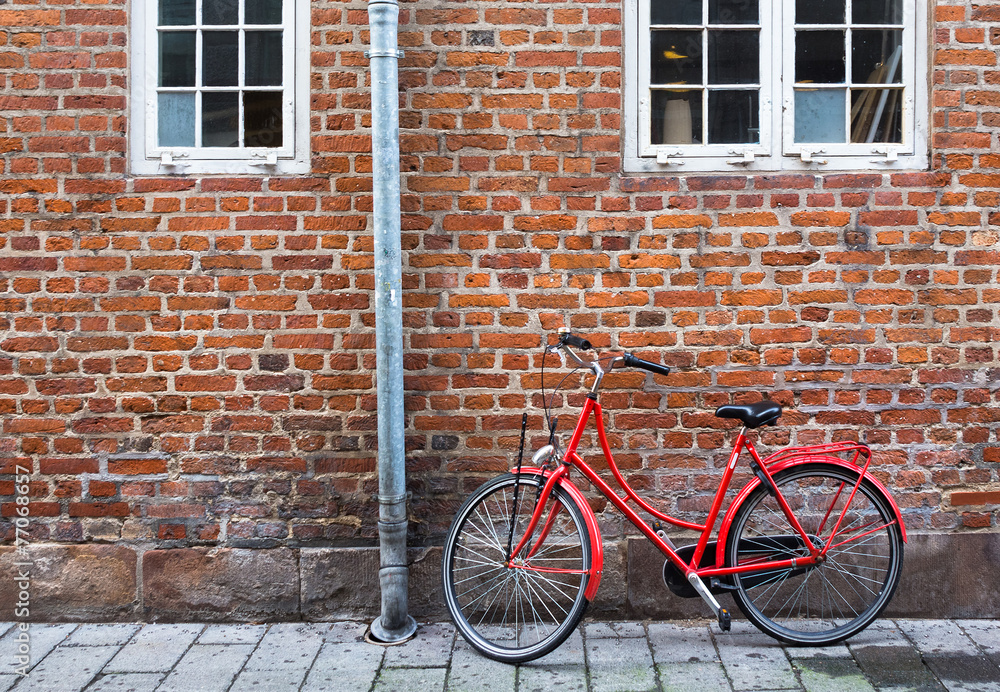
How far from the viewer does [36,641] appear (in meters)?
3.88

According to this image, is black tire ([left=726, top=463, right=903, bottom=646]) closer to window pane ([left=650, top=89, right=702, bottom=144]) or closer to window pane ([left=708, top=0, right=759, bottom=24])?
window pane ([left=650, top=89, right=702, bottom=144])

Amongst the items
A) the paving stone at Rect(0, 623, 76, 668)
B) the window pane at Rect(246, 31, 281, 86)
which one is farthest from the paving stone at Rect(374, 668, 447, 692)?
the window pane at Rect(246, 31, 281, 86)

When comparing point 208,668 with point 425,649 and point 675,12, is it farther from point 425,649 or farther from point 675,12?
point 675,12

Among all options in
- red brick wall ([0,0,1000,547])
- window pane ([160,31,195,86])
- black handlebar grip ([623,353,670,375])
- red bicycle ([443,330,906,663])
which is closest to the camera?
black handlebar grip ([623,353,670,375])

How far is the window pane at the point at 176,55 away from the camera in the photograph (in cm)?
412

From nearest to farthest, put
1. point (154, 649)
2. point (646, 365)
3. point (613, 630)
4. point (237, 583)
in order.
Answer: point (646, 365)
point (154, 649)
point (613, 630)
point (237, 583)

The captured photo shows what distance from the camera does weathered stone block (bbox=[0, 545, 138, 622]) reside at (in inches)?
161

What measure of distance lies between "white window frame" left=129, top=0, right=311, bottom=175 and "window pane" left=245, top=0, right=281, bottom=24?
0.06 metres

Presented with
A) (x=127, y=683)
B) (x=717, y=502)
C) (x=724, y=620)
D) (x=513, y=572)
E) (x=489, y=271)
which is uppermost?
(x=489, y=271)

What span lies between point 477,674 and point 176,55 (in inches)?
125

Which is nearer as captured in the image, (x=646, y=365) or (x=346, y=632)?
(x=646, y=365)

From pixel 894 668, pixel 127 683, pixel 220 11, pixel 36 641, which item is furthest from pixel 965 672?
pixel 220 11

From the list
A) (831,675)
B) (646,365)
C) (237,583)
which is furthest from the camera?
(237,583)

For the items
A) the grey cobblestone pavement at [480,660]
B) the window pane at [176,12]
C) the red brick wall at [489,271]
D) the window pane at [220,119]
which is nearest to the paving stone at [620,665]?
the grey cobblestone pavement at [480,660]
